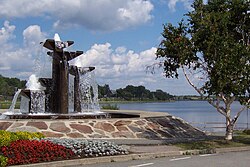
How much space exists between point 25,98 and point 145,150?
11821mm

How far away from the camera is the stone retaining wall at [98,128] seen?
622 inches

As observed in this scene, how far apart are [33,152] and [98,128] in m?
6.56

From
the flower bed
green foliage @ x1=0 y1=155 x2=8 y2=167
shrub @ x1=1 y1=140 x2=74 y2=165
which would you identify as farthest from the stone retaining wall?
green foliage @ x1=0 y1=155 x2=8 y2=167

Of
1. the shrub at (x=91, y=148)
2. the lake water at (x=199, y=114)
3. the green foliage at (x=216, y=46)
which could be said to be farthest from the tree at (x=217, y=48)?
the lake water at (x=199, y=114)

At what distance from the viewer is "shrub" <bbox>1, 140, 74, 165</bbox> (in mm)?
9742

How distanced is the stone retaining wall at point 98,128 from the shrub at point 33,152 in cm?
483

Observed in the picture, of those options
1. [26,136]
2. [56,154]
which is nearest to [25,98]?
[26,136]

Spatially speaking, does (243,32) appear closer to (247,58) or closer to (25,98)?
(247,58)

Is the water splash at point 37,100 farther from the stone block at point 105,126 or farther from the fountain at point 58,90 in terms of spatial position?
the stone block at point 105,126

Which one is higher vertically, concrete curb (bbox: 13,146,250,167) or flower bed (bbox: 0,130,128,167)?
flower bed (bbox: 0,130,128,167)

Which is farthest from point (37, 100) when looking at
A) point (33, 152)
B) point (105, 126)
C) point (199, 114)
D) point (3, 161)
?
point (199, 114)

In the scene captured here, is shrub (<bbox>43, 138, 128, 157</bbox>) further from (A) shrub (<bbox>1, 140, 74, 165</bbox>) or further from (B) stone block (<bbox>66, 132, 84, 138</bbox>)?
(B) stone block (<bbox>66, 132, 84, 138</bbox>)

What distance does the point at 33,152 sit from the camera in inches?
396

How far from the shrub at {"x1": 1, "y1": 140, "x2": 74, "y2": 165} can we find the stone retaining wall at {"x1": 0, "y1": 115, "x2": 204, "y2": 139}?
483cm
